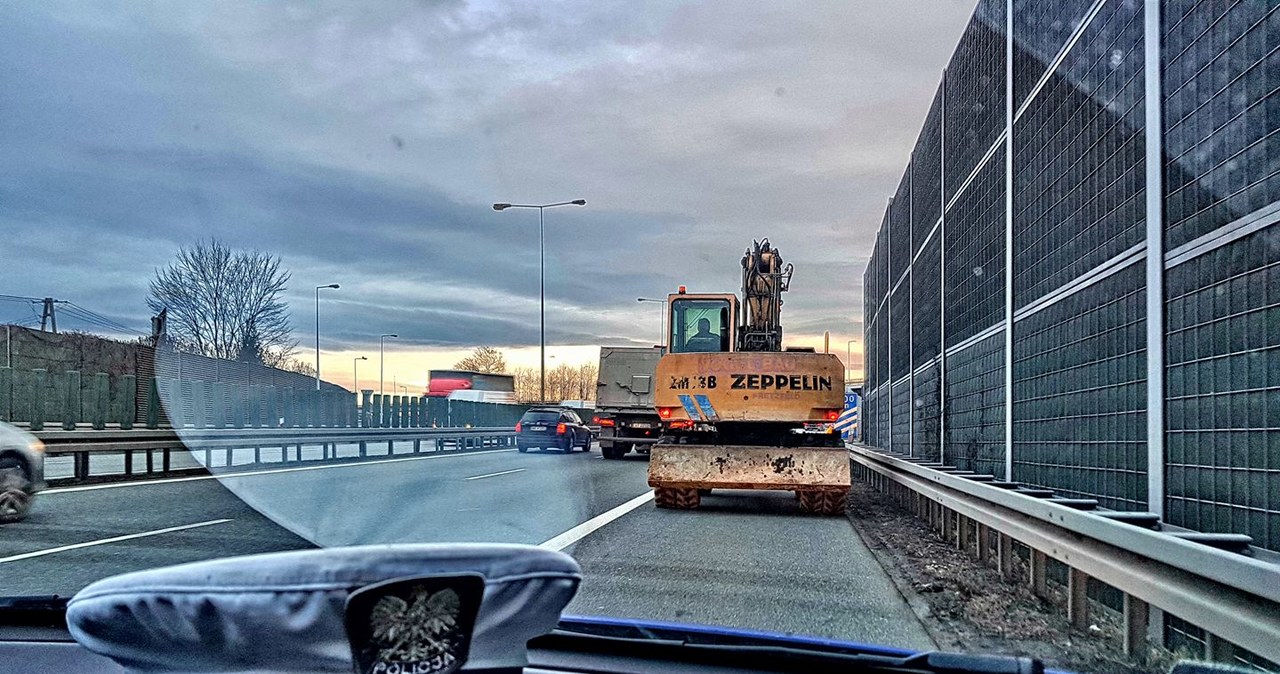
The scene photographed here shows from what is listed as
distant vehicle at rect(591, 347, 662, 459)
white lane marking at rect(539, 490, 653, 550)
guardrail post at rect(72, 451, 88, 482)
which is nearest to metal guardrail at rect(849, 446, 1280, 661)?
white lane marking at rect(539, 490, 653, 550)

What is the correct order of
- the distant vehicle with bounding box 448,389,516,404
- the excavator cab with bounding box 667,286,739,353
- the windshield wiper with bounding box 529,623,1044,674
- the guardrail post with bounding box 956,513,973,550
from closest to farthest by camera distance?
the windshield wiper with bounding box 529,623,1044,674
the guardrail post with bounding box 956,513,973,550
the excavator cab with bounding box 667,286,739,353
the distant vehicle with bounding box 448,389,516,404

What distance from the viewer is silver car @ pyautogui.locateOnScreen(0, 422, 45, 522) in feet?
31.4

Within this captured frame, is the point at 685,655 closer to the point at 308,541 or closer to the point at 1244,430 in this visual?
the point at 1244,430

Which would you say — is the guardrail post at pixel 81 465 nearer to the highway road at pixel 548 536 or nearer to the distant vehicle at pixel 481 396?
the highway road at pixel 548 536

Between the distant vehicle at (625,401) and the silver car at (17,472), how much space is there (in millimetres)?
18804

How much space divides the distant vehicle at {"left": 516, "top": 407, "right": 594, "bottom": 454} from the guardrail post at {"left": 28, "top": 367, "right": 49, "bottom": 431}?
15.7m

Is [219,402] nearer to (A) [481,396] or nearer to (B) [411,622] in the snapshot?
(A) [481,396]

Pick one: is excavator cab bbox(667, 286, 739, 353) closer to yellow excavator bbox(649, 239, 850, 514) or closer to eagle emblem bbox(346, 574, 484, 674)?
yellow excavator bbox(649, 239, 850, 514)

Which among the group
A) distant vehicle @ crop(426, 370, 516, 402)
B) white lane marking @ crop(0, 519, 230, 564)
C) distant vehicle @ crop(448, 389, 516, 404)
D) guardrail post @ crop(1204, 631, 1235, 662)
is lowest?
white lane marking @ crop(0, 519, 230, 564)

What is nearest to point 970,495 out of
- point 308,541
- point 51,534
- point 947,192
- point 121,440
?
point 308,541

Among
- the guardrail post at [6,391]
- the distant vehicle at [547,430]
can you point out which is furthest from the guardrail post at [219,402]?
the distant vehicle at [547,430]

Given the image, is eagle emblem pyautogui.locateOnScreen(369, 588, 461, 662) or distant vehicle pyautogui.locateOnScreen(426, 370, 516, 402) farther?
distant vehicle pyautogui.locateOnScreen(426, 370, 516, 402)

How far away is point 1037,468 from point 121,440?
13706 millimetres

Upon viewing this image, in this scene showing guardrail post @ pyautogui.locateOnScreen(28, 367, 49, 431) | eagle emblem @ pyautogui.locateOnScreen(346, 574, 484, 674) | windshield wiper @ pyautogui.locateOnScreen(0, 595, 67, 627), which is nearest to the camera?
eagle emblem @ pyautogui.locateOnScreen(346, 574, 484, 674)
